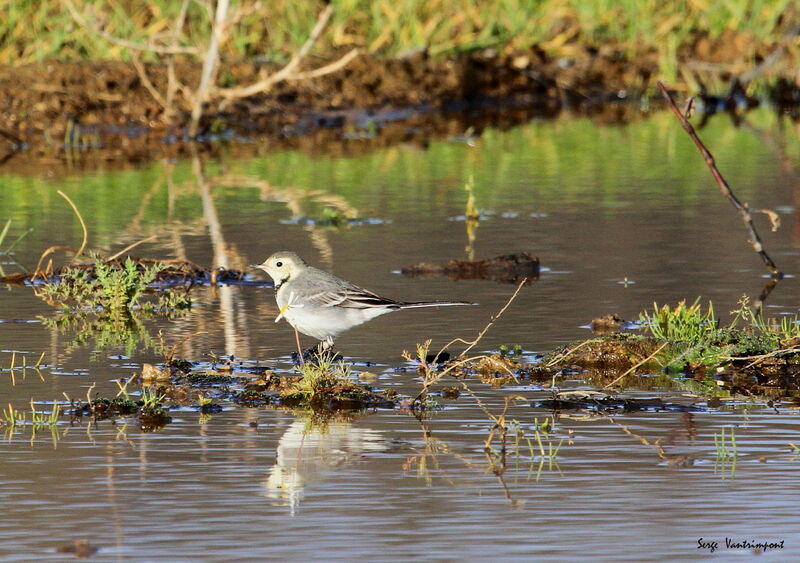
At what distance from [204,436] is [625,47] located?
22.2 metres

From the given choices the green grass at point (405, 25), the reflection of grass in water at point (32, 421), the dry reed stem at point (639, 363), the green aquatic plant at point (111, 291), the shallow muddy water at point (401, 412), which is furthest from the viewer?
the green grass at point (405, 25)

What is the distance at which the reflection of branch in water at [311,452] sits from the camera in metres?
6.54

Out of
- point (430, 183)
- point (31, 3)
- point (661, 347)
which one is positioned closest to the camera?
point (661, 347)

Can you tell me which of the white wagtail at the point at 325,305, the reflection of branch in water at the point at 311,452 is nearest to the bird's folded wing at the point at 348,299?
the white wagtail at the point at 325,305

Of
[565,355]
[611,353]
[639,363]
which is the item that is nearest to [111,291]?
[565,355]

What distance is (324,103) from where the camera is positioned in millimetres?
24078

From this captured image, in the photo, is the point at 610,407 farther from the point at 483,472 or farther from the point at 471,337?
the point at 471,337

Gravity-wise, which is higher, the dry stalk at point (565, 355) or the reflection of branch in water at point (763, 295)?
the dry stalk at point (565, 355)

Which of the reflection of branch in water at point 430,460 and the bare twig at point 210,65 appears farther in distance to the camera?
the bare twig at point 210,65

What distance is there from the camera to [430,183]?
17609mm

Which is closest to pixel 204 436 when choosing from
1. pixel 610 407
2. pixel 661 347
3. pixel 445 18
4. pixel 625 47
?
pixel 610 407

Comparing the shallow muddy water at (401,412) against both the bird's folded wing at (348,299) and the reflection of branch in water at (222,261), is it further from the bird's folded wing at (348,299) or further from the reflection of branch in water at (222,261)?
the bird's folded wing at (348,299)

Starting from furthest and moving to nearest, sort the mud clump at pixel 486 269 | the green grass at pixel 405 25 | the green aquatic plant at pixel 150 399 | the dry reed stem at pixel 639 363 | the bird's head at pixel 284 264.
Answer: the green grass at pixel 405 25 → the mud clump at pixel 486 269 → the bird's head at pixel 284 264 → the dry reed stem at pixel 639 363 → the green aquatic plant at pixel 150 399

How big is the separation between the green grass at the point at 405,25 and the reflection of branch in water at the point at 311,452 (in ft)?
50.8
